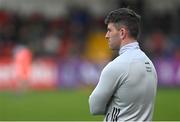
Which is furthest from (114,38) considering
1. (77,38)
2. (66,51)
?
(77,38)

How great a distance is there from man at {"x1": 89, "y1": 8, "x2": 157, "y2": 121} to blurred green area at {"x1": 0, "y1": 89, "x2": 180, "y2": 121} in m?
9.72

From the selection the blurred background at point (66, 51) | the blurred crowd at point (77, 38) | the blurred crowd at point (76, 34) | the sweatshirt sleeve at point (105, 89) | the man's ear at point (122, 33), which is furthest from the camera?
the blurred crowd at point (76, 34)

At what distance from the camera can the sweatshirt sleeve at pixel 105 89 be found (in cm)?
603

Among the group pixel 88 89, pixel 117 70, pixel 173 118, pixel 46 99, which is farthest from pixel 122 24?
pixel 88 89

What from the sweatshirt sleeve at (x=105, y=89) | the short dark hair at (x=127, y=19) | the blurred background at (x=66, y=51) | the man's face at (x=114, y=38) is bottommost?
the blurred background at (x=66, y=51)

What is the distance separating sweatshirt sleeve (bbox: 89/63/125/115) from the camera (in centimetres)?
603

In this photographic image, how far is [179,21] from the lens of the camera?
88.7 ft

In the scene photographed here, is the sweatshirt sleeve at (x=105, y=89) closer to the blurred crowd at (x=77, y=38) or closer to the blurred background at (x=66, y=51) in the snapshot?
the blurred background at (x=66, y=51)

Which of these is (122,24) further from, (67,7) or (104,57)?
(67,7)

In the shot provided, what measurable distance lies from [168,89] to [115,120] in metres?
17.2

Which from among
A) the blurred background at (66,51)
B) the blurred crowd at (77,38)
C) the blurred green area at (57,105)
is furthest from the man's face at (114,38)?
the blurred crowd at (77,38)

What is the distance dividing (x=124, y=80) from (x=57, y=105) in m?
13.0

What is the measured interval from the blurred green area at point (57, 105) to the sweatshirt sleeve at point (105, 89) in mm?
9777

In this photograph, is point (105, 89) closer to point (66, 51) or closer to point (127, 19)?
point (127, 19)
